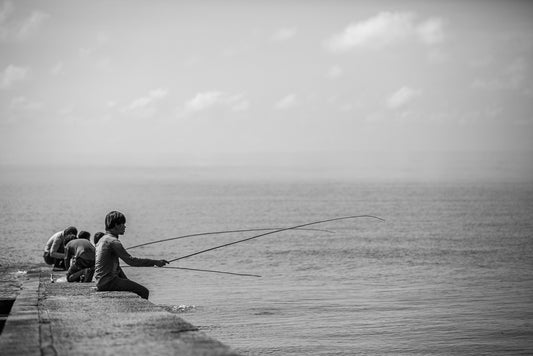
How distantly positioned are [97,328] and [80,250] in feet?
19.9

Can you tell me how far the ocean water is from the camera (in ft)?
52.7

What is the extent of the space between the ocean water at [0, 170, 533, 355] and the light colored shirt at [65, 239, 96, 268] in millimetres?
3310

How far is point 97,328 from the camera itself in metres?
8.70

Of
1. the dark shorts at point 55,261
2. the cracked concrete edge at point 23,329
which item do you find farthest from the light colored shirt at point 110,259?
the dark shorts at point 55,261

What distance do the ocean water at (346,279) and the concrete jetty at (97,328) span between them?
4.55 m

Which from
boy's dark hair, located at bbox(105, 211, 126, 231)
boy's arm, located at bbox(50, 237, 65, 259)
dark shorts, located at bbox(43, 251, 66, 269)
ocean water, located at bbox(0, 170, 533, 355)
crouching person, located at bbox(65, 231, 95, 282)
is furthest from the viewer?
dark shorts, located at bbox(43, 251, 66, 269)

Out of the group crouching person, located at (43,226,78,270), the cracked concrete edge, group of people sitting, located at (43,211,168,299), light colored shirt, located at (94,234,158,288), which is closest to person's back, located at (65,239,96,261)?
group of people sitting, located at (43,211,168,299)

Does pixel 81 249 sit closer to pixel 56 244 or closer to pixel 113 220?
pixel 56 244

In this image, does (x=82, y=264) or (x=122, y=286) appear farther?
(x=82, y=264)

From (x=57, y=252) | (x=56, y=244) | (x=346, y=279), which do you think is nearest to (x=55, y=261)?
(x=57, y=252)

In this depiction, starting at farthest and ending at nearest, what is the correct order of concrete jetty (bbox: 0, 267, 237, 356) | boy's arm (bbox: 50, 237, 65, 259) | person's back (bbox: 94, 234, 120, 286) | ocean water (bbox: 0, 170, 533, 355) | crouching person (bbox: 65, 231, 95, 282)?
boy's arm (bbox: 50, 237, 65, 259) < ocean water (bbox: 0, 170, 533, 355) < crouching person (bbox: 65, 231, 95, 282) < person's back (bbox: 94, 234, 120, 286) < concrete jetty (bbox: 0, 267, 237, 356)

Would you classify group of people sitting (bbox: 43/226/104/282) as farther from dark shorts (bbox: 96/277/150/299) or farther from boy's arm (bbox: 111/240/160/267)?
boy's arm (bbox: 111/240/160/267)

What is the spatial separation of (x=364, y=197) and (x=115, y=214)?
8668 cm

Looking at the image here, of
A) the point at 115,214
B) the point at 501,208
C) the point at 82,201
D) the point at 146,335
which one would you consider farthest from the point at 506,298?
the point at 82,201
